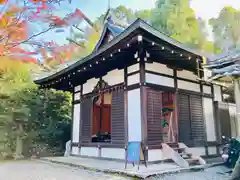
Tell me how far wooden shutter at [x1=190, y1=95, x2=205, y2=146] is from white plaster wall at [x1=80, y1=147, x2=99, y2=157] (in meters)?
2.92

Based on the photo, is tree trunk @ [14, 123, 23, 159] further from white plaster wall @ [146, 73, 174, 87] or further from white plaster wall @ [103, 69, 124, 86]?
white plaster wall @ [146, 73, 174, 87]

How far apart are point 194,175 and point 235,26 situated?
16.0 m

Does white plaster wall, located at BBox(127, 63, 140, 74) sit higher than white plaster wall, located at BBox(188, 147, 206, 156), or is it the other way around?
white plaster wall, located at BBox(127, 63, 140, 74)

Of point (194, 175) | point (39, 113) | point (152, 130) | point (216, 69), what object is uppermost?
point (216, 69)

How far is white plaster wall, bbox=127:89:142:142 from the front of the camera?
5.57m

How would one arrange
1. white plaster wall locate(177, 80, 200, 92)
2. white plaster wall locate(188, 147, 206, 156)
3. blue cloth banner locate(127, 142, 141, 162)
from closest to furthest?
blue cloth banner locate(127, 142, 141, 162)
white plaster wall locate(188, 147, 206, 156)
white plaster wall locate(177, 80, 200, 92)

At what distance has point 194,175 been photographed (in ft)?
15.2

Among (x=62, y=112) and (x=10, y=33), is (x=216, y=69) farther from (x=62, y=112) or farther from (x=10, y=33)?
(x=62, y=112)

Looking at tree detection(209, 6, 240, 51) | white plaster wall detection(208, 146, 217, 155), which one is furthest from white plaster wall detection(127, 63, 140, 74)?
tree detection(209, 6, 240, 51)

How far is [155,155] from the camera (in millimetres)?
5484

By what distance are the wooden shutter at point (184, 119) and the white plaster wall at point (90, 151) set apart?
2.57m

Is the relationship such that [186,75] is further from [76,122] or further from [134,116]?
[76,122]

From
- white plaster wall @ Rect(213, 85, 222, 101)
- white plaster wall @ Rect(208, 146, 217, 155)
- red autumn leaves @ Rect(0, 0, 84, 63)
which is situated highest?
red autumn leaves @ Rect(0, 0, 84, 63)

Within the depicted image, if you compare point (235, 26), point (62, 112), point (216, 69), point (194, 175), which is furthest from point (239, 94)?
point (235, 26)
